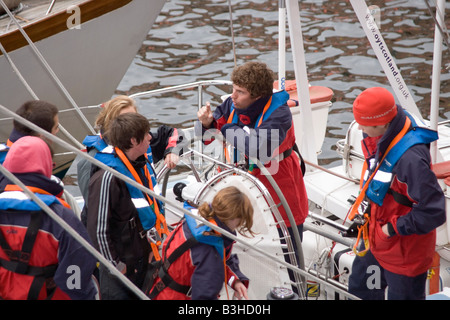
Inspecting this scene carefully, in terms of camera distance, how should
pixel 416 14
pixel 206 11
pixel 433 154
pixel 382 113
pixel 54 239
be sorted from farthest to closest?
pixel 206 11, pixel 416 14, pixel 433 154, pixel 382 113, pixel 54 239

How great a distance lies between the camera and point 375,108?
114 inches

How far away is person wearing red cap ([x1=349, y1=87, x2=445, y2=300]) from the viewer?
9.41 ft

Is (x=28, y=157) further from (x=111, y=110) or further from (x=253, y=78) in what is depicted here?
(x=253, y=78)

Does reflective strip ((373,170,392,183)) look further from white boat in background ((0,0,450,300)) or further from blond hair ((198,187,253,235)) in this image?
blond hair ((198,187,253,235))

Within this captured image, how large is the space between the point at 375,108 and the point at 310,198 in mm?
2141

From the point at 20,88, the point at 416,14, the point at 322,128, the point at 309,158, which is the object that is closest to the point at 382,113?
the point at 309,158

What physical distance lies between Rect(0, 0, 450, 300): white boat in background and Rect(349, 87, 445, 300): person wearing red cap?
30cm

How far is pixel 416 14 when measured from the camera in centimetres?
1227

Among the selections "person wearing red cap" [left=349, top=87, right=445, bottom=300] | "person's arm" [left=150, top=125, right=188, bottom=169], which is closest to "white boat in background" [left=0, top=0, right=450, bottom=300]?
"person's arm" [left=150, top=125, right=188, bottom=169]

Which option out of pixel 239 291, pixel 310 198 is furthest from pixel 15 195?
pixel 310 198

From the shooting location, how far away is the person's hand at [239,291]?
8.98ft

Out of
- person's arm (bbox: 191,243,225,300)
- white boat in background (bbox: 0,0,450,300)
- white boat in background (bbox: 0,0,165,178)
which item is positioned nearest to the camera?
person's arm (bbox: 191,243,225,300)
